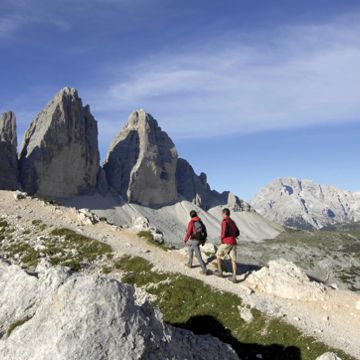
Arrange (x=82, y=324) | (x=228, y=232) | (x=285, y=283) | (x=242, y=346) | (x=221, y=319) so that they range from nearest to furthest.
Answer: (x=82, y=324)
(x=242, y=346)
(x=221, y=319)
(x=285, y=283)
(x=228, y=232)

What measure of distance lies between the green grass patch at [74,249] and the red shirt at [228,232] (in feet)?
36.9

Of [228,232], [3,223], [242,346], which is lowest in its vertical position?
[242,346]

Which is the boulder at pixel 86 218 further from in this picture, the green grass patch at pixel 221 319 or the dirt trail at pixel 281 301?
the green grass patch at pixel 221 319

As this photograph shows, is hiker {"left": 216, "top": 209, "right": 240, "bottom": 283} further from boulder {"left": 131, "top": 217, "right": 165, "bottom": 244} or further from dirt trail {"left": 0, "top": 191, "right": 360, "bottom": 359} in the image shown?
boulder {"left": 131, "top": 217, "right": 165, "bottom": 244}

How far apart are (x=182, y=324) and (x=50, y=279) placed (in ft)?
44.6

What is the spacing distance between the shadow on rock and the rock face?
9491mm

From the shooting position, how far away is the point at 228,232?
2866 cm

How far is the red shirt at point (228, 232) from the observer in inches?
1125

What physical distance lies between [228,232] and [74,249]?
1405 cm

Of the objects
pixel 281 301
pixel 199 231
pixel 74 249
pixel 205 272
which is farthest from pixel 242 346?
pixel 74 249

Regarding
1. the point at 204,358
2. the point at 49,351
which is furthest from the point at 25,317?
the point at 204,358

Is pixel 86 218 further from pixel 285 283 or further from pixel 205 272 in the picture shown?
pixel 285 283

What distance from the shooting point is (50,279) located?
14.0 m

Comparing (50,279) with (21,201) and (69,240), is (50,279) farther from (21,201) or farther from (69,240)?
(21,201)
